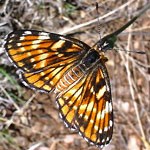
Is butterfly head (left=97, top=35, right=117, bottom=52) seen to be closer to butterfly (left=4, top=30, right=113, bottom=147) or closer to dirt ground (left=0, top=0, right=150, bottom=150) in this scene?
butterfly (left=4, top=30, right=113, bottom=147)

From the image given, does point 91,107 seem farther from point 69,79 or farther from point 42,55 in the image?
point 42,55

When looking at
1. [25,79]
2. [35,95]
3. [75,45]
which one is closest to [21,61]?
[25,79]

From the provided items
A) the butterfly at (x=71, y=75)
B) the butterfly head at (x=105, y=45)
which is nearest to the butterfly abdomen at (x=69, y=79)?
the butterfly at (x=71, y=75)

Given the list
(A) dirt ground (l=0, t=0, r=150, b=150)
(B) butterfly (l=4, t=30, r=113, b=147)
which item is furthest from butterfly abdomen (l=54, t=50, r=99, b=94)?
(A) dirt ground (l=0, t=0, r=150, b=150)

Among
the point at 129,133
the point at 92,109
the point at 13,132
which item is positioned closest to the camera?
the point at 92,109

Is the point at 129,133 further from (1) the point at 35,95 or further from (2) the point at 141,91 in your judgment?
(1) the point at 35,95

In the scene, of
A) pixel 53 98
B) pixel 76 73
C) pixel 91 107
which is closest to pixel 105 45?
pixel 76 73

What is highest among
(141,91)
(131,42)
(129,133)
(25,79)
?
(25,79)
